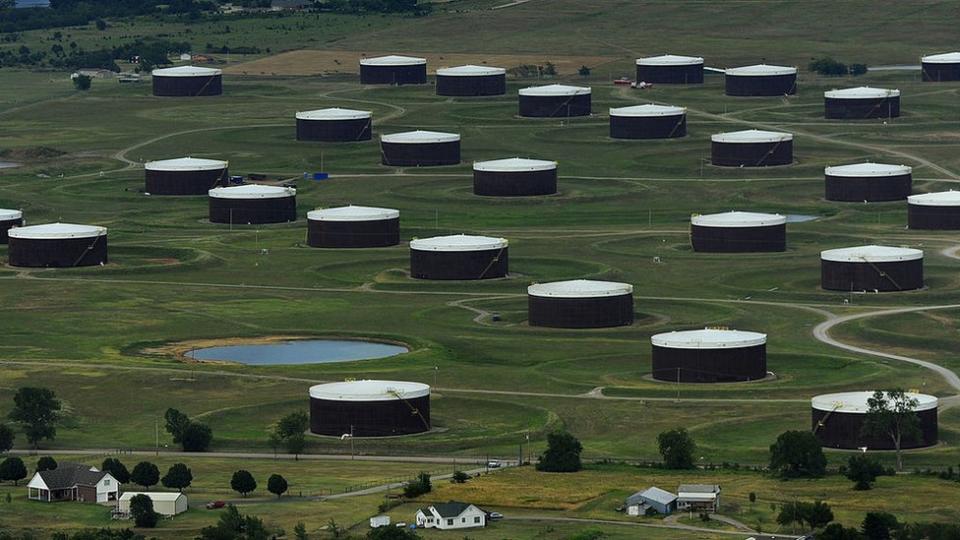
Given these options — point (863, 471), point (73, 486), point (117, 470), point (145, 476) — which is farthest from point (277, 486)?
point (863, 471)

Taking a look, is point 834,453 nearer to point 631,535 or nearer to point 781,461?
point 781,461

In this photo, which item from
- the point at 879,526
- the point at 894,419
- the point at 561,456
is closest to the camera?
the point at 879,526

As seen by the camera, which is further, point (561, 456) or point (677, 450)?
point (677, 450)

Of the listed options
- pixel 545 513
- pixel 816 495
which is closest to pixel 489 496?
pixel 545 513

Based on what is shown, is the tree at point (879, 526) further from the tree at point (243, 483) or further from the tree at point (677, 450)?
the tree at point (243, 483)

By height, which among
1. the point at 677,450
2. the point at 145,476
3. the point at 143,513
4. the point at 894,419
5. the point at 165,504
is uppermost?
the point at 143,513

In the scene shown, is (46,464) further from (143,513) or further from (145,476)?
(143,513)
